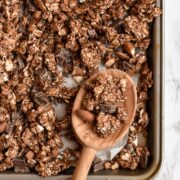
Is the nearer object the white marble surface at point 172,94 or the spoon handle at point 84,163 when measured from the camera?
the spoon handle at point 84,163

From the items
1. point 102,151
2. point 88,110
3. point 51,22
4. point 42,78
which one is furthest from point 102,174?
point 51,22

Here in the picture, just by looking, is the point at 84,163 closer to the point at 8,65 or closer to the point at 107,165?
the point at 107,165

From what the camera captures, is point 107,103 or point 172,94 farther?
point 172,94

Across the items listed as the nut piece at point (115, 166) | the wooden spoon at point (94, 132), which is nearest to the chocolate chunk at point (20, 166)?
the wooden spoon at point (94, 132)

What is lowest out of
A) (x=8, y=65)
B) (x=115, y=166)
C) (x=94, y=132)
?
(x=115, y=166)

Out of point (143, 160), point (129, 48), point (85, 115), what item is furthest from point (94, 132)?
point (129, 48)

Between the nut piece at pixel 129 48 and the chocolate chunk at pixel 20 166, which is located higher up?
→ the nut piece at pixel 129 48

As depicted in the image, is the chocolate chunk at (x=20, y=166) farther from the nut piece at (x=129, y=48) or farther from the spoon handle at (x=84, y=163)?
the nut piece at (x=129, y=48)
